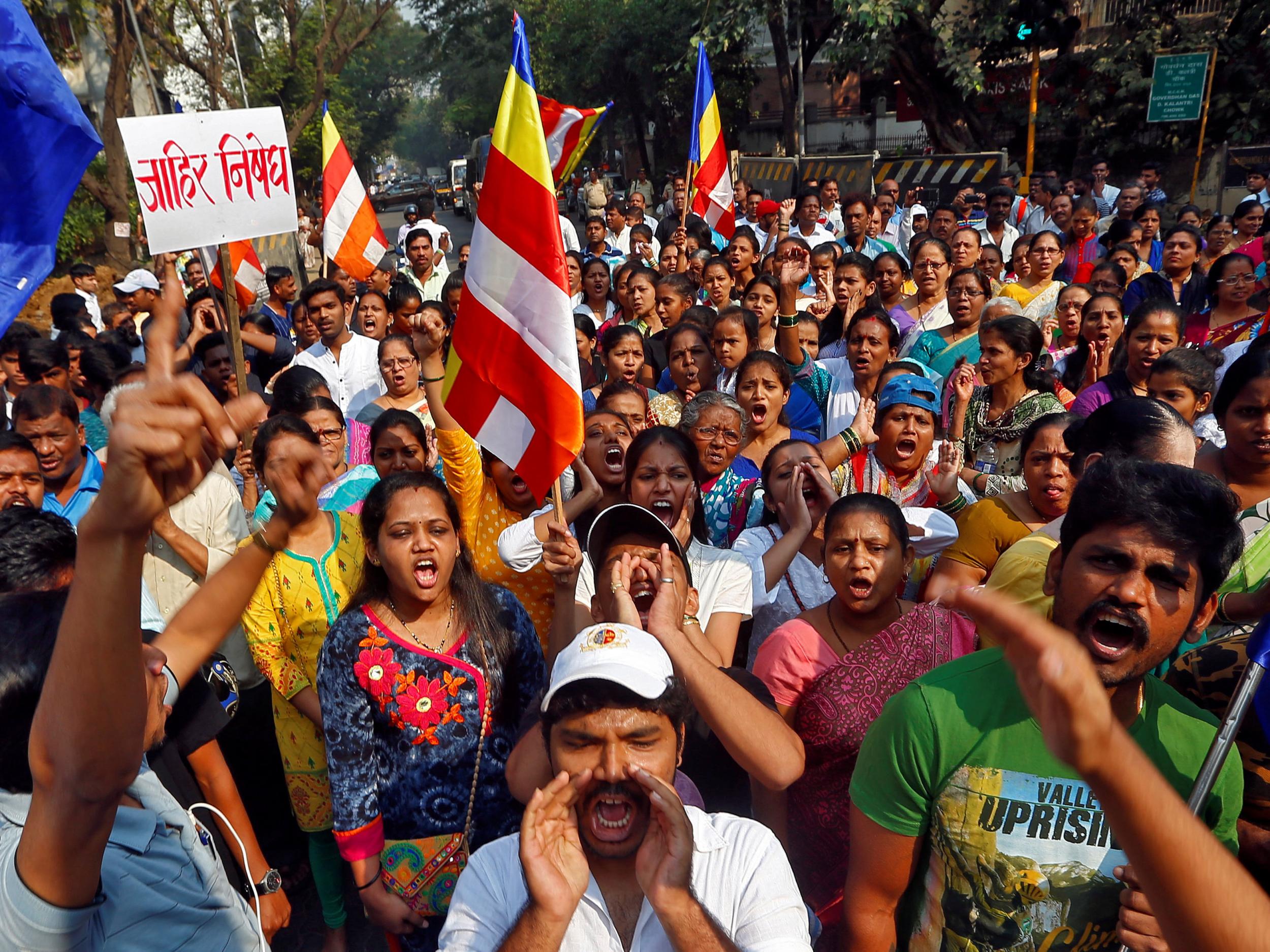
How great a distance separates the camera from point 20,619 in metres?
1.61

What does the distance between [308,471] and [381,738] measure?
1407 mm

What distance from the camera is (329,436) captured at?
4.38m

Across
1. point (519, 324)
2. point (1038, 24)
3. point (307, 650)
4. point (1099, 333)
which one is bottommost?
point (307, 650)

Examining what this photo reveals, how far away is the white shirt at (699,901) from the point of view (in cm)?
184

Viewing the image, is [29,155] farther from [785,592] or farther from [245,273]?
[245,273]

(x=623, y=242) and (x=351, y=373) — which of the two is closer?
(x=351, y=373)

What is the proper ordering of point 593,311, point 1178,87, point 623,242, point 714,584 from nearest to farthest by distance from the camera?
point 714,584
point 593,311
point 623,242
point 1178,87

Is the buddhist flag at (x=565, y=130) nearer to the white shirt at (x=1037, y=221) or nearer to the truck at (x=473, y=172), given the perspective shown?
the white shirt at (x=1037, y=221)

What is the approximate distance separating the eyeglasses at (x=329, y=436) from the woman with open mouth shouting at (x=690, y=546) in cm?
160

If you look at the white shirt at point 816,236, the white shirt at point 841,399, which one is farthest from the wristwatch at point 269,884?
the white shirt at point 816,236

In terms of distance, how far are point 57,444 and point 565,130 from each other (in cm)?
557

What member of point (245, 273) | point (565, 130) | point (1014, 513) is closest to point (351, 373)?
point (245, 273)

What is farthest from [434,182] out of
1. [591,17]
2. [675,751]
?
[675,751]

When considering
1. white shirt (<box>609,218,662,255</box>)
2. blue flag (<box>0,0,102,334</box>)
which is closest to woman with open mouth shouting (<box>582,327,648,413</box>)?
blue flag (<box>0,0,102,334</box>)
